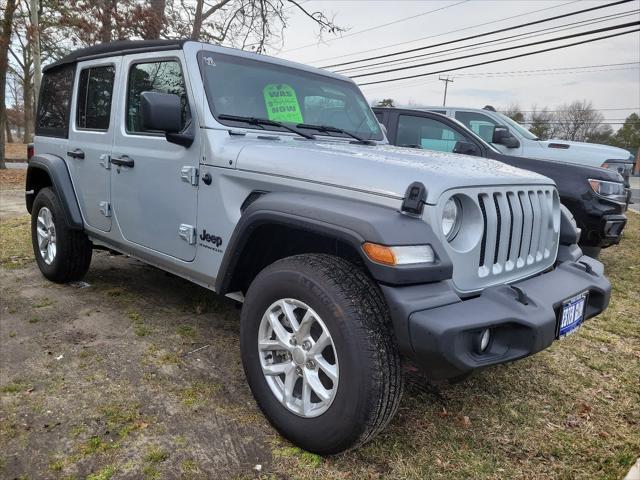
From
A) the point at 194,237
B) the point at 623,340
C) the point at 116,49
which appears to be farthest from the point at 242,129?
the point at 623,340

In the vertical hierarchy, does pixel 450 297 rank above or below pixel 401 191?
below

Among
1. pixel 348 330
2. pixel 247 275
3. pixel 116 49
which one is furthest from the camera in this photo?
pixel 116 49

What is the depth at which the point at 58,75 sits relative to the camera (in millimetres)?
4668

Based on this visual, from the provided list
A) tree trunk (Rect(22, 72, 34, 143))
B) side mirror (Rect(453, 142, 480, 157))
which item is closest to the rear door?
side mirror (Rect(453, 142, 480, 157))

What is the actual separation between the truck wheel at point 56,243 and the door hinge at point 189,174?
1.75 m

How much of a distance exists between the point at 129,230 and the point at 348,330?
224 centimetres

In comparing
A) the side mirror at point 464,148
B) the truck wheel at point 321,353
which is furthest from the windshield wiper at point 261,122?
the side mirror at point 464,148

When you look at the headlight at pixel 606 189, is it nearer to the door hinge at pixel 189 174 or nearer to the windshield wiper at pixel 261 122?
the windshield wiper at pixel 261 122

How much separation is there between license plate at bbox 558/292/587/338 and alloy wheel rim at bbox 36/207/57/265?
4075mm

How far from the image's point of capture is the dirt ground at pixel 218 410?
2.28m

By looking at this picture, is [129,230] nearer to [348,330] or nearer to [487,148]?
[348,330]

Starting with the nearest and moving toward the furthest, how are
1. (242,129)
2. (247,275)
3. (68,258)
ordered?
(247,275) → (242,129) → (68,258)

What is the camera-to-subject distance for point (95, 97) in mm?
4094

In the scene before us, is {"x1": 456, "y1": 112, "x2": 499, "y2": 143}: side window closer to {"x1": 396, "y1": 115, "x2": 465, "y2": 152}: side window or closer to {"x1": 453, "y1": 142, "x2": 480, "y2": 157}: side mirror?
{"x1": 396, "y1": 115, "x2": 465, "y2": 152}: side window
